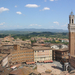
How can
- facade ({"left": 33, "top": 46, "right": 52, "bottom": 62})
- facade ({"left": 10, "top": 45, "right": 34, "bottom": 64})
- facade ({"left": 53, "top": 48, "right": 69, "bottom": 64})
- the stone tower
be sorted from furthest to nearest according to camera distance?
facade ({"left": 33, "top": 46, "right": 52, "bottom": 62}), facade ({"left": 53, "top": 48, "right": 69, "bottom": 64}), facade ({"left": 10, "top": 45, "right": 34, "bottom": 64}), the stone tower

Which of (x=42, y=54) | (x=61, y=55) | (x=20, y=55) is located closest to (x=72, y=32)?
(x=61, y=55)

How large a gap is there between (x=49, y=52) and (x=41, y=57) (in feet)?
8.86

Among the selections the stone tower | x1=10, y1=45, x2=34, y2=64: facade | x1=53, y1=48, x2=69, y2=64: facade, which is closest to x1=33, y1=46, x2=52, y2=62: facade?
x1=10, y1=45, x2=34, y2=64: facade

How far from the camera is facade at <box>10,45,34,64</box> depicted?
3130 cm

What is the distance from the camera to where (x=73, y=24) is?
28.8 m

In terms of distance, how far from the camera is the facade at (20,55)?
31297 mm

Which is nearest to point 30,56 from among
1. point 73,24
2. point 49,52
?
point 49,52

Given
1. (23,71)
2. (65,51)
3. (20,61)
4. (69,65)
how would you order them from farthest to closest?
(65,51), (20,61), (69,65), (23,71)

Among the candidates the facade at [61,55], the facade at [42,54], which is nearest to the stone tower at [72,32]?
the facade at [61,55]

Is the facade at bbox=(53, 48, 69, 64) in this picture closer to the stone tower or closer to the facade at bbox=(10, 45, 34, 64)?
the stone tower

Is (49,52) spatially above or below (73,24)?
below

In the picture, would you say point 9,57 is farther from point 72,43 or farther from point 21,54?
point 72,43

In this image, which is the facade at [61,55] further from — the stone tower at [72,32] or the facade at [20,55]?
the facade at [20,55]

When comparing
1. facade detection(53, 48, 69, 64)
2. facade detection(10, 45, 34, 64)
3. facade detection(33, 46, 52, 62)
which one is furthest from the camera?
facade detection(33, 46, 52, 62)
